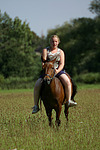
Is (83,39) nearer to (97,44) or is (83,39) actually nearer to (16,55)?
(97,44)

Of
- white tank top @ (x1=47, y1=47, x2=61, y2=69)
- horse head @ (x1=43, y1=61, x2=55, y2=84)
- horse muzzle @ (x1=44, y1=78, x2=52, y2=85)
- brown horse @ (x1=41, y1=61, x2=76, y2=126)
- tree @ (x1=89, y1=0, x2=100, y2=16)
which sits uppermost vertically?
tree @ (x1=89, y1=0, x2=100, y2=16)

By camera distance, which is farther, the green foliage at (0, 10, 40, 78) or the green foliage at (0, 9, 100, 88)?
the green foliage at (0, 10, 40, 78)

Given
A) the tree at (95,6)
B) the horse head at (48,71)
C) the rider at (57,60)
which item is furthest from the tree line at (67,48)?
the horse head at (48,71)

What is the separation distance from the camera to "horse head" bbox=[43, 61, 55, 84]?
7.20 metres

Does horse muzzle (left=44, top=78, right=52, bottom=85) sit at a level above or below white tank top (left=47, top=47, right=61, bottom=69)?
below

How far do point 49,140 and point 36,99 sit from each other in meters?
2.01

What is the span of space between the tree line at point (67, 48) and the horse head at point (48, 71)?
4051 centimetres

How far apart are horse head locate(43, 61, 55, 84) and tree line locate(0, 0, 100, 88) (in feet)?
133

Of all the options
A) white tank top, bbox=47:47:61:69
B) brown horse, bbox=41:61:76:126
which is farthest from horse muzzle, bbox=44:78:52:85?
white tank top, bbox=47:47:61:69

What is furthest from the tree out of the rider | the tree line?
the rider

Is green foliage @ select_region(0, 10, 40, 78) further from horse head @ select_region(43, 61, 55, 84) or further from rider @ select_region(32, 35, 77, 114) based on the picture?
horse head @ select_region(43, 61, 55, 84)

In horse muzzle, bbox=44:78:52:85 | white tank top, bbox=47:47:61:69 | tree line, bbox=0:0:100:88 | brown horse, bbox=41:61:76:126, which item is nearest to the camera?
horse muzzle, bbox=44:78:52:85

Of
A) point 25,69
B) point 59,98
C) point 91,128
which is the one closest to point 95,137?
point 91,128

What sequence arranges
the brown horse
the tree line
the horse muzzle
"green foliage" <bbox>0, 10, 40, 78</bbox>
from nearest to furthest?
1. the horse muzzle
2. the brown horse
3. the tree line
4. "green foliage" <bbox>0, 10, 40, 78</bbox>
